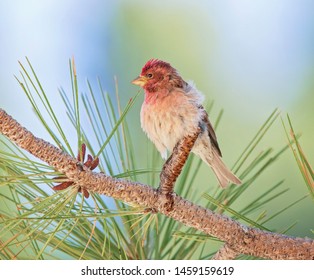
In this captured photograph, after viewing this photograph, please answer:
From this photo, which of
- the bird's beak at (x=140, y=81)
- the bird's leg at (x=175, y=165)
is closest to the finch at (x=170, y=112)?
the bird's beak at (x=140, y=81)

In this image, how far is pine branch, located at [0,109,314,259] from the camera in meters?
0.87

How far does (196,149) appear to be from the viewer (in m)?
1.52

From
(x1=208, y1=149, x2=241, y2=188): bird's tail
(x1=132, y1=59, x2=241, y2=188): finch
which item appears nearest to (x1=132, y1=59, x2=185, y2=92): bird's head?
(x1=132, y1=59, x2=241, y2=188): finch

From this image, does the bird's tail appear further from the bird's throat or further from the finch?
the bird's throat

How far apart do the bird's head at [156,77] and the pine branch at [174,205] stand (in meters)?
0.62

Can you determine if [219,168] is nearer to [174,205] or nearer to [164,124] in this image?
[164,124]

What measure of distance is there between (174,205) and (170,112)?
48cm

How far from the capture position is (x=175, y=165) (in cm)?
91

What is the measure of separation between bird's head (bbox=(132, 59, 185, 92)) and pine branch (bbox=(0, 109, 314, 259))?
618 millimetres

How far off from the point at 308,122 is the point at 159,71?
3.32 feet

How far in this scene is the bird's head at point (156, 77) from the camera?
151 cm

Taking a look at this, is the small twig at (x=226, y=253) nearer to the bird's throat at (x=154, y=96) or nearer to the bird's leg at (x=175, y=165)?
the bird's leg at (x=175, y=165)

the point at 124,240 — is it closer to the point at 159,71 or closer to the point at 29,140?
the point at 29,140
